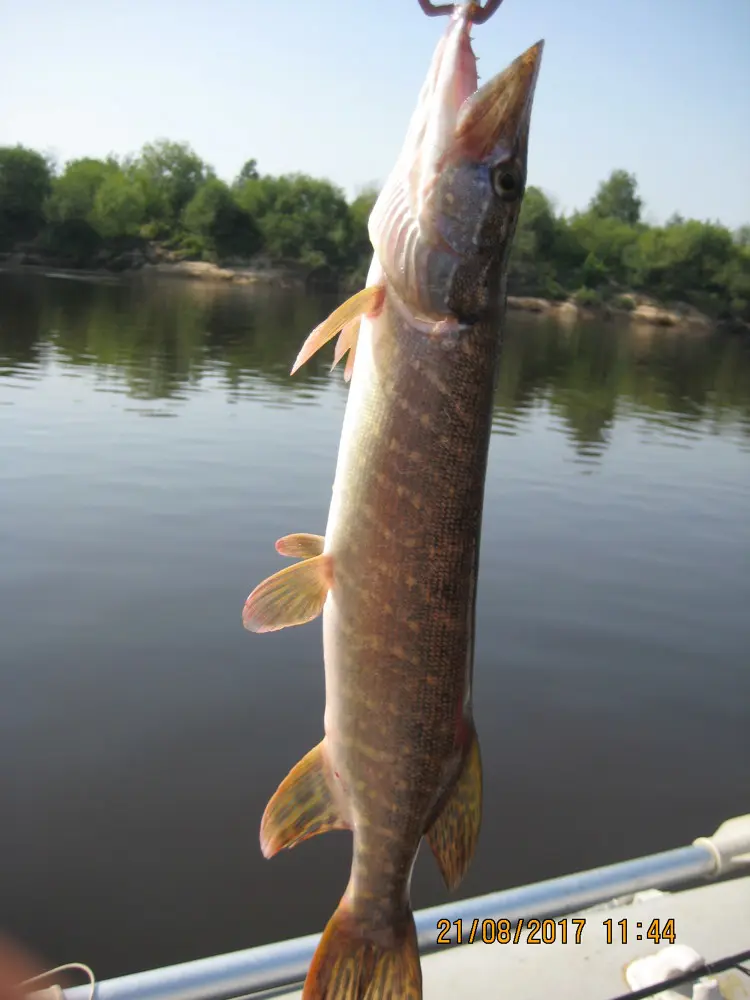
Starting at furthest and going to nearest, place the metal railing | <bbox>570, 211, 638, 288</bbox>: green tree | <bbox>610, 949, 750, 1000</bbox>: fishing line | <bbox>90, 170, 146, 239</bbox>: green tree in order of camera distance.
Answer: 1. <bbox>570, 211, 638, 288</bbox>: green tree
2. <bbox>90, 170, 146, 239</bbox>: green tree
3. <bbox>610, 949, 750, 1000</bbox>: fishing line
4. the metal railing

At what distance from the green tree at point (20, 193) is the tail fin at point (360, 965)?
85899mm

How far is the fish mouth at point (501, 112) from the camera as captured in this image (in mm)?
2010

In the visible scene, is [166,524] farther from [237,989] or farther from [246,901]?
[237,989]

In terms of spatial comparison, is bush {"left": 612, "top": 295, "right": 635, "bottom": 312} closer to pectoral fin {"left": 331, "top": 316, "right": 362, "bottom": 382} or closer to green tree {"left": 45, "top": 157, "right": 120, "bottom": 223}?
green tree {"left": 45, "top": 157, "right": 120, "bottom": 223}

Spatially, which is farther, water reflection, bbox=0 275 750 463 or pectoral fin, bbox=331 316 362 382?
water reflection, bbox=0 275 750 463

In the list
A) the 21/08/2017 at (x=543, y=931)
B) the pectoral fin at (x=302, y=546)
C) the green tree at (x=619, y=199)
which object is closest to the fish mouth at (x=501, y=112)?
the pectoral fin at (x=302, y=546)

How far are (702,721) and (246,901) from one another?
5035 millimetres

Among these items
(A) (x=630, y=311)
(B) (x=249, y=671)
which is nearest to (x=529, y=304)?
(A) (x=630, y=311)

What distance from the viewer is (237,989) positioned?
2729mm
